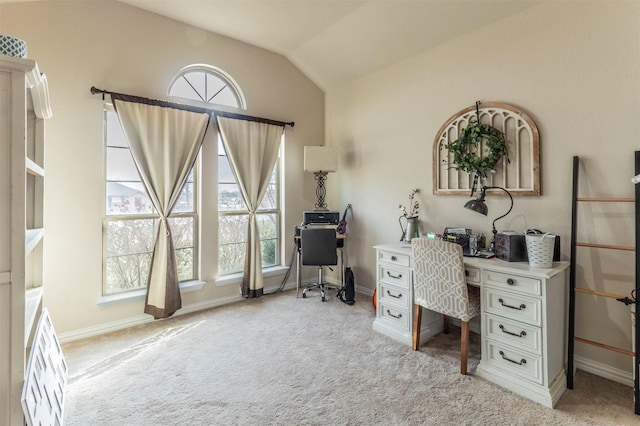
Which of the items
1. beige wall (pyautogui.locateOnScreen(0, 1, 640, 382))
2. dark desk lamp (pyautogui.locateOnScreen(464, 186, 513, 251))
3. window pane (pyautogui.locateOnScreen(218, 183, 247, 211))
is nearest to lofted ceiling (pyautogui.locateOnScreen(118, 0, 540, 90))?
beige wall (pyautogui.locateOnScreen(0, 1, 640, 382))

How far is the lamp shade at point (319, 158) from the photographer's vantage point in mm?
3783

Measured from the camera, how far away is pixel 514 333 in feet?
6.63

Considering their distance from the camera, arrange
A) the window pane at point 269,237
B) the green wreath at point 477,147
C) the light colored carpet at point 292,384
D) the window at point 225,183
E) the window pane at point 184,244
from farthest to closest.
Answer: the window pane at point 269,237 → the window at point 225,183 → the window pane at point 184,244 → the green wreath at point 477,147 → the light colored carpet at point 292,384

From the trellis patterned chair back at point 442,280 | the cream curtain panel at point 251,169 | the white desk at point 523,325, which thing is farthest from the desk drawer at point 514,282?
the cream curtain panel at point 251,169

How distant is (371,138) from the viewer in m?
3.80

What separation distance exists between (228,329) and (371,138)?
2680 mm

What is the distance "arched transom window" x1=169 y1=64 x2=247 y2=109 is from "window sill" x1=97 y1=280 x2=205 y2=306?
6.60 feet

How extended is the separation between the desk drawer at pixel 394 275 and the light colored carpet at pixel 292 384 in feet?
1.63

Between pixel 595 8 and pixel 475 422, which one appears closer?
pixel 475 422

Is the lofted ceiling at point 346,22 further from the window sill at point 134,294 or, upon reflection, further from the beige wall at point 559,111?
the window sill at point 134,294

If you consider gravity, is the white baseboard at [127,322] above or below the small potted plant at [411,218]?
below

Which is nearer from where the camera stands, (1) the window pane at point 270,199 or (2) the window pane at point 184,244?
(2) the window pane at point 184,244

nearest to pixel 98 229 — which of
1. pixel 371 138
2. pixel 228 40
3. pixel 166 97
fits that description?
pixel 166 97

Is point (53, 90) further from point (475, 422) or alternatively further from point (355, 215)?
point (475, 422)
